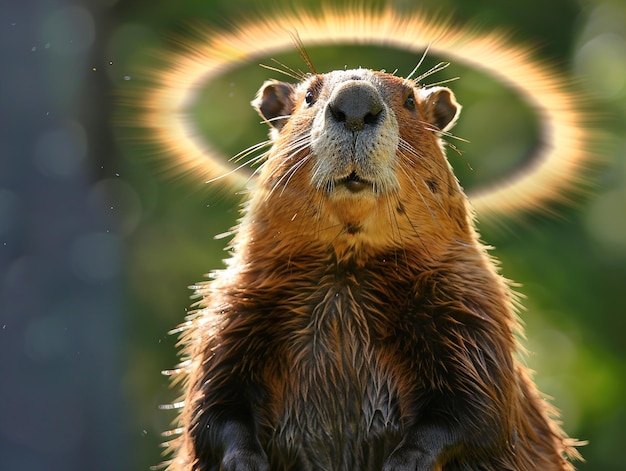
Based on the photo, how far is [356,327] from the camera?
403 cm

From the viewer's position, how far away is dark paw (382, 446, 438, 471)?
12.1 feet

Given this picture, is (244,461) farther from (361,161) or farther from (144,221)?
(144,221)

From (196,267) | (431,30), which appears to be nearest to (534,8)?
(196,267)

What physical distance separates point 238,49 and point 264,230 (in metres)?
0.96

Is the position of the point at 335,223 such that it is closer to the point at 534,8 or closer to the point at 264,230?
the point at 264,230

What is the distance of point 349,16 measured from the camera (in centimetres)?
485

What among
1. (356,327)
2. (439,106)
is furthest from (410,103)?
(356,327)

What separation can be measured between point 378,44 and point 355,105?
1.42 metres

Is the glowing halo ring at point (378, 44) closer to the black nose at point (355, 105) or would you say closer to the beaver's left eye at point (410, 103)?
the beaver's left eye at point (410, 103)

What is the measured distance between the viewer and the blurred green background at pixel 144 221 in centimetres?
811

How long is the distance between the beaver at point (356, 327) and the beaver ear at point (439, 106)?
1.32 ft

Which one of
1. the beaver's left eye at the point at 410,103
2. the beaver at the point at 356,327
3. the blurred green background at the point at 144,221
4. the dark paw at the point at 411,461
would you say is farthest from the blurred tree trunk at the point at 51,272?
the dark paw at the point at 411,461

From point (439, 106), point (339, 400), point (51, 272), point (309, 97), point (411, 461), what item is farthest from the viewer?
point (51, 272)

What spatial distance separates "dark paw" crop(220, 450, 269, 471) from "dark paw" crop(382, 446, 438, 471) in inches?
17.9
